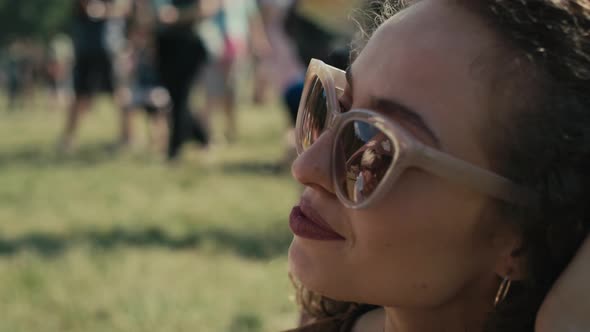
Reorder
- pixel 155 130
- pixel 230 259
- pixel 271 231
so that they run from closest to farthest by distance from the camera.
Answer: pixel 230 259 < pixel 271 231 < pixel 155 130

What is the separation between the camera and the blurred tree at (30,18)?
157 feet

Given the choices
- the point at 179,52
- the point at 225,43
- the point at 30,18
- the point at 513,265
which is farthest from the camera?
the point at 30,18

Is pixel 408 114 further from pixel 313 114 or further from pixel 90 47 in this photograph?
pixel 90 47

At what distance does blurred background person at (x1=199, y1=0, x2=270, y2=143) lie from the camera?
7.54m

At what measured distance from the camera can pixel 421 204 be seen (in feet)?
4.10

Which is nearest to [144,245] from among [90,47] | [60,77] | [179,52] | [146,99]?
[179,52]

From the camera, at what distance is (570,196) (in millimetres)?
1229

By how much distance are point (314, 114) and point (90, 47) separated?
747cm

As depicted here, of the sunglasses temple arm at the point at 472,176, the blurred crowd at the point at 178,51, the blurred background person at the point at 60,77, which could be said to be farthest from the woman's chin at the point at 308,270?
the blurred background person at the point at 60,77

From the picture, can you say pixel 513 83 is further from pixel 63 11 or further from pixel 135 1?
pixel 63 11

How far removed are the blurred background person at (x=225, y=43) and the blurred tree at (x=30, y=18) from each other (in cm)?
4083

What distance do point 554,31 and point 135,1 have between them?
7.57 metres

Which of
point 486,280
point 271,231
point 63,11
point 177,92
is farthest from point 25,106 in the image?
point 63,11

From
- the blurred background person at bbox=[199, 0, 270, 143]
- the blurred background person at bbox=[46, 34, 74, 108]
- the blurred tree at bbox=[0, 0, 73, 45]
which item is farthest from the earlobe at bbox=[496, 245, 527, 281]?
the blurred tree at bbox=[0, 0, 73, 45]
